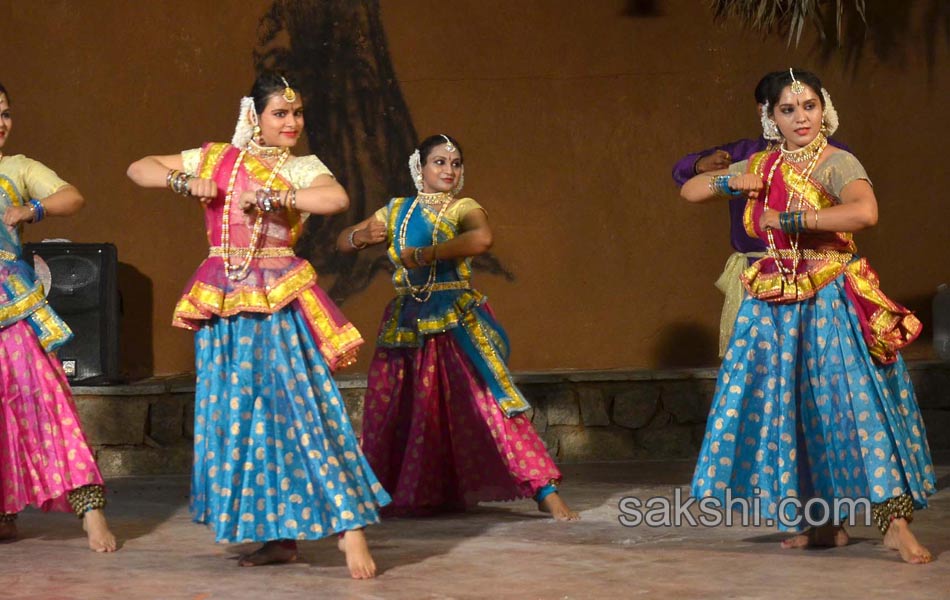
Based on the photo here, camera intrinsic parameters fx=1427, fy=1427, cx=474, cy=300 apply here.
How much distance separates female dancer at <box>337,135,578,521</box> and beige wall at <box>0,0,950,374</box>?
6.83 feet

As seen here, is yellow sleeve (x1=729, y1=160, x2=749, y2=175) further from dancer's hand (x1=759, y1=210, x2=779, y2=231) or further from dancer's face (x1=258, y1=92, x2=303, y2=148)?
dancer's face (x1=258, y1=92, x2=303, y2=148)

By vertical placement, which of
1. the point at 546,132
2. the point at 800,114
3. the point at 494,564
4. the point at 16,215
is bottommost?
Answer: the point at 494,564

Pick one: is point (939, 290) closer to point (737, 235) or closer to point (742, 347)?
point (737, 235)

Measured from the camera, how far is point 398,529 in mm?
5035

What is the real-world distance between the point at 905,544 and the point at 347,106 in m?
4.27

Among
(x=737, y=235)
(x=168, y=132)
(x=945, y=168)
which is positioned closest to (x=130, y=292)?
(x=168, y=132)

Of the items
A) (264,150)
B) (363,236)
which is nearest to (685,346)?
(363,236)

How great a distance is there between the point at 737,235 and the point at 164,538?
99.6 inches

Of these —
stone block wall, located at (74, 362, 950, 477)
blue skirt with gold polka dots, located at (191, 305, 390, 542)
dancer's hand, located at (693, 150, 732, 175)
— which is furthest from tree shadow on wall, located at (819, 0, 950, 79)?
blue skirt with gold polka dots, located at (191, 305, 390, 542)

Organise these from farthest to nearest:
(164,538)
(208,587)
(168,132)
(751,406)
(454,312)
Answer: (168,132), (454,312), (164,538), (751,406), (208,587)

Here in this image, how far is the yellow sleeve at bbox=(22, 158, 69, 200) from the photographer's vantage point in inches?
182

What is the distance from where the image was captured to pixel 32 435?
4.64 meters

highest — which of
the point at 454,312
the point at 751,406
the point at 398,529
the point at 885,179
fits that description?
the point at 885,179

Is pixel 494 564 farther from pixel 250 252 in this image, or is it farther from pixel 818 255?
pixel 818 255
